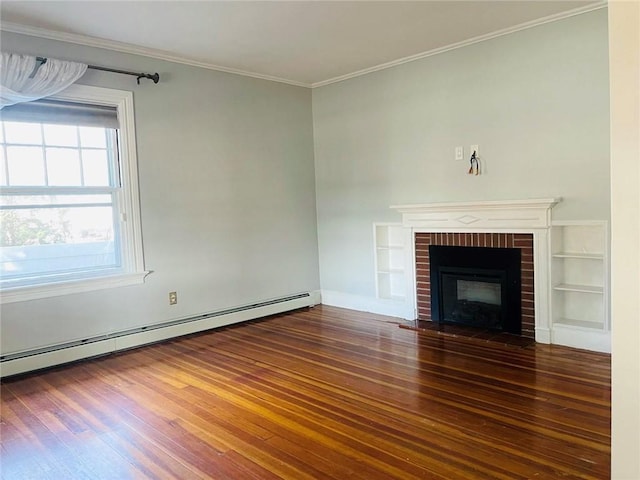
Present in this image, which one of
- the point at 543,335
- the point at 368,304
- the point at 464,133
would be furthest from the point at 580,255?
the point at 368,304

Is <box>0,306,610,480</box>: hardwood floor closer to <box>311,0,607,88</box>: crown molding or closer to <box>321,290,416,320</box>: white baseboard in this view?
<box>321,290,416,320</box>: white baseboard

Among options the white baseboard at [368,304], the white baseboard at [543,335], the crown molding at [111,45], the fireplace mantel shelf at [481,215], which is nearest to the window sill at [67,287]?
the crown molding at [111,45]

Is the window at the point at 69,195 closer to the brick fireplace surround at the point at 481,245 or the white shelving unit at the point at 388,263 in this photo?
the white shelving unit at the point at 388,263

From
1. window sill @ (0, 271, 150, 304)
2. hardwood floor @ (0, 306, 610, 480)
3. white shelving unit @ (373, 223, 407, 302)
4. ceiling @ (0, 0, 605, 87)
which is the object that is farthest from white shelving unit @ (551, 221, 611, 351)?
window sill @ (0, 271, 150, 304)

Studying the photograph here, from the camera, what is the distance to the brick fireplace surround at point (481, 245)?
393 centimetres

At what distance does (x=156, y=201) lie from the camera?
4223 mm

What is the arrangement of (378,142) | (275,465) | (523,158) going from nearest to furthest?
(275,465)
(523,158)
(378,142)

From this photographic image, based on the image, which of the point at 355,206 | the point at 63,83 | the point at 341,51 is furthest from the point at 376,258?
the point at 63,83

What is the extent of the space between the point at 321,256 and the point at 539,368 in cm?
281

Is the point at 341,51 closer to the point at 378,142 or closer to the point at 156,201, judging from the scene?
the point at 378,142

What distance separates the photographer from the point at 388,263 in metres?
5.05

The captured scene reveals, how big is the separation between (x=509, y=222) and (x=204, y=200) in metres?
2.70

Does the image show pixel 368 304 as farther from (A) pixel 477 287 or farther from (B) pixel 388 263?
(A) pixel 477 287

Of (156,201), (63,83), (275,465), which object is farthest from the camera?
(156,201)
